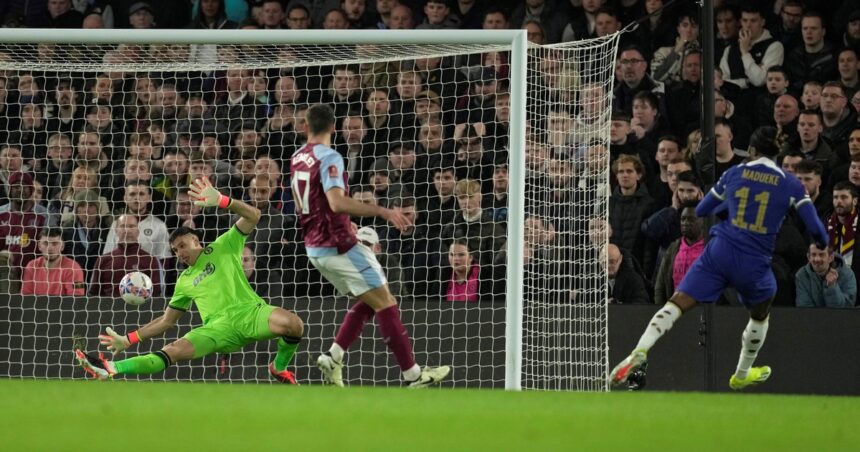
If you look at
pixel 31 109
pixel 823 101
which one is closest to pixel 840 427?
pixel 823 101

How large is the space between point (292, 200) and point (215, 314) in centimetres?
194

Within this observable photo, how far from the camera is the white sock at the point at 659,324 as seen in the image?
8.91 meters

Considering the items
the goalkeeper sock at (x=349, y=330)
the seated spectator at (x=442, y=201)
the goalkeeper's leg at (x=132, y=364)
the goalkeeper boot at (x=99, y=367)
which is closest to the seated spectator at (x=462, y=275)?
the seated spectator at (x=442, y=201)

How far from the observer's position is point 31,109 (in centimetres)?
1212

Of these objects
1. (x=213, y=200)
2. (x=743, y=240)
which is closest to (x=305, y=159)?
(x=213, y=200)

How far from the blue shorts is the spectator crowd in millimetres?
1267

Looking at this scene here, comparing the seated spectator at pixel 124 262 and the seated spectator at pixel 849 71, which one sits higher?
the seated spectator at pixel 849 71

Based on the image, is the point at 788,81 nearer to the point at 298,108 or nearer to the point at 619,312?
the point at 619,312

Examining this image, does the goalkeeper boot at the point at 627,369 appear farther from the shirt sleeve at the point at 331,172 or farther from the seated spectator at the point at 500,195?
the seated spectator at the point at 500,195

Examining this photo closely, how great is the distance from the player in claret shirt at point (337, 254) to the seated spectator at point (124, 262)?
10.3 feet

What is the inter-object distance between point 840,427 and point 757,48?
7.33 meters

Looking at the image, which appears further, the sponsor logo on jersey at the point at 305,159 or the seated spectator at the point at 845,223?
the seated spectator at the point at 845,223

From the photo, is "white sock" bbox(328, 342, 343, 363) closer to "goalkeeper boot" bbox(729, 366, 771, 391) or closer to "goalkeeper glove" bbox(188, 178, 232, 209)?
"goalkeeper glove" bbox(188, 178, 232, 209)

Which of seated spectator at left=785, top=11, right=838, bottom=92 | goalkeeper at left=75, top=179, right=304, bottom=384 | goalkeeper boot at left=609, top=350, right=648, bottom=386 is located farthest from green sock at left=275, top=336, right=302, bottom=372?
seated spectator at left=785, top=11, right=838, bottom=92
